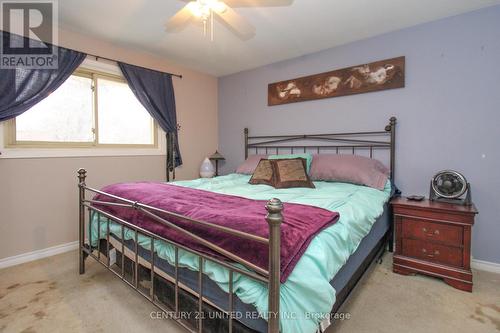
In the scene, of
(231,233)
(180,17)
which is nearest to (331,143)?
(180,17)

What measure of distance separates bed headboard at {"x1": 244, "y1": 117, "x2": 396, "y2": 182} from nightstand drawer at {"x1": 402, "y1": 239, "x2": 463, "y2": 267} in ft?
2.52

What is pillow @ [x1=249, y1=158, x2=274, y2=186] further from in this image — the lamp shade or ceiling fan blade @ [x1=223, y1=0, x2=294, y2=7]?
ceiling fan blade @ [x1=223, y1=0, x2=294, y2=7]

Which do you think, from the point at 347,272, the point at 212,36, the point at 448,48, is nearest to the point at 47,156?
the point at 212,36

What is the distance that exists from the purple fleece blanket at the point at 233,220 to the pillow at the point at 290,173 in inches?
32.2

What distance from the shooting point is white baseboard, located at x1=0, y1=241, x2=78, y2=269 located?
2.34 metres

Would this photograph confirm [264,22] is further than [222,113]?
No

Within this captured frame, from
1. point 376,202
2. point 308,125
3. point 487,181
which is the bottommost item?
point 376,202

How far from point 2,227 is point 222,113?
3005 mm

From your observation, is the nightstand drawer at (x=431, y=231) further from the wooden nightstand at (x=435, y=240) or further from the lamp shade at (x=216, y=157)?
the lamp shade at (x=216, y=157)

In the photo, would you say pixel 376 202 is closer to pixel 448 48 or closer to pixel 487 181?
pixel 487 181

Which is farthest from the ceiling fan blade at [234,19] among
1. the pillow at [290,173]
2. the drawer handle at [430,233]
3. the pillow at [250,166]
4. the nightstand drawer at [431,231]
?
the drawer handle at [430,233]

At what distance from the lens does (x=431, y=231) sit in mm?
2045

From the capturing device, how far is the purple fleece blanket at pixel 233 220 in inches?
40.2

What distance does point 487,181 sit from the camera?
223 cm
